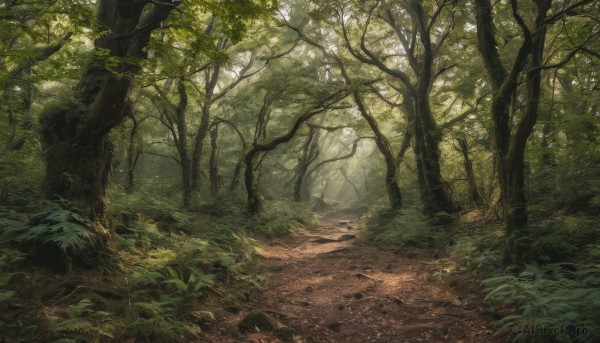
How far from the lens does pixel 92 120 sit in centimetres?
563

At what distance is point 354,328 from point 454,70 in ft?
48.0

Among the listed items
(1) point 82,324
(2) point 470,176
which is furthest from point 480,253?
(1) point 82,324

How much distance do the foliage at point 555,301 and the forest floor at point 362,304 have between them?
1.71ft

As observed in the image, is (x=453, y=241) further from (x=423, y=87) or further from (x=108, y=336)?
(x=108, y=336)

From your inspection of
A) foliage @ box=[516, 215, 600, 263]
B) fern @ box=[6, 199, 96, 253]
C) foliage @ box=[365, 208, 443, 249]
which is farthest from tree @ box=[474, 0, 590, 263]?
fern @ box=[6, 199, 96, 253]

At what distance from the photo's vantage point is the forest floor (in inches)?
191

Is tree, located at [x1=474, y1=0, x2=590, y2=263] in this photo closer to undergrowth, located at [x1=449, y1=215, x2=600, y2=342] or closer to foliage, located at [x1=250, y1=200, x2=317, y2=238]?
undergrowth, located at [x1=449, y1=215, x2=600, y2=342]

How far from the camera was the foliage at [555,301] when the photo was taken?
343cm

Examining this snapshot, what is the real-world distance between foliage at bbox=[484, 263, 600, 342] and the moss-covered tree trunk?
6.32 metres

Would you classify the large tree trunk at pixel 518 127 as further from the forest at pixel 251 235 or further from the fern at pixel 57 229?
the fern at pixel 57 229

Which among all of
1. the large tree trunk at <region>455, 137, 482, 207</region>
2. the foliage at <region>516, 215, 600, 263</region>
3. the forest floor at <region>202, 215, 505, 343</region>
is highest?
the large tree trunk at <region>455, 137, 482, 207</region>

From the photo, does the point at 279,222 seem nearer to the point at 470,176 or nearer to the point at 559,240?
the point at 470,176

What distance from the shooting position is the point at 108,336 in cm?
383

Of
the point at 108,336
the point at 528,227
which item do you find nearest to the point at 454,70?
the point at 528,227
